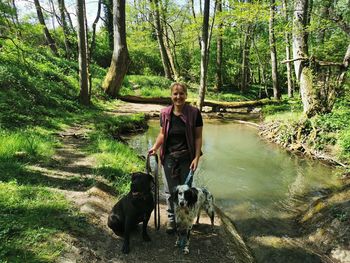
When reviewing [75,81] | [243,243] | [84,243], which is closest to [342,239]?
[243,243]

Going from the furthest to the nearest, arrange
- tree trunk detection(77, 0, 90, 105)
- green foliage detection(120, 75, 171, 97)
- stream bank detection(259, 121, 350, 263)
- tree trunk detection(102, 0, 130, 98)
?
green foliage detection(120, 75, 171, 97), tree trunk detection(102, 0, 130, 98), tree trunk detection(77, 0, 90, 105), stream bank detection(259, 121, 350, 263)

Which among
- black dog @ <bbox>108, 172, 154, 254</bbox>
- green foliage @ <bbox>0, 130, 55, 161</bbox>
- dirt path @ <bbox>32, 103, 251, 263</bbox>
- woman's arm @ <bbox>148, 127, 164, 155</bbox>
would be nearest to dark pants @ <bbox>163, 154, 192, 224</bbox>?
woman's arm @ <bbox>148, 127, 164, 155</bbox>

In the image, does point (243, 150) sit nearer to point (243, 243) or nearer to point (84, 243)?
point (243, 243)

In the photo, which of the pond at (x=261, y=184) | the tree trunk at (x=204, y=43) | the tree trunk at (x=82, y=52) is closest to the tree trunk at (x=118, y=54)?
the tree trunk at (x=82, y=52)

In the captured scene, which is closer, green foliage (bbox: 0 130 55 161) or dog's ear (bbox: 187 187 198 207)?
dog's ear (bbox: 187 187 198 207)

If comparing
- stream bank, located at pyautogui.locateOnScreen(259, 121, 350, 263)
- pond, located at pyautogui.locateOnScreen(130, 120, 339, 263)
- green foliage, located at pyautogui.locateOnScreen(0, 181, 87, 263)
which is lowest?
pond, located at pyautogui.locateOnScreen(130, 120, 339, 263)

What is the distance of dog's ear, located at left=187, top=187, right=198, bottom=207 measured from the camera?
4.01 metres

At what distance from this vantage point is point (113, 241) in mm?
4316

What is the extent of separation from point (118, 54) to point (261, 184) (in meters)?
11.1

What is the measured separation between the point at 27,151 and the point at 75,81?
10044 mm

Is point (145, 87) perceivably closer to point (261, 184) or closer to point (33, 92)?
point (33, 92)

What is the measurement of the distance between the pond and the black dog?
220 centimetres

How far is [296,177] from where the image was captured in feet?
30.1

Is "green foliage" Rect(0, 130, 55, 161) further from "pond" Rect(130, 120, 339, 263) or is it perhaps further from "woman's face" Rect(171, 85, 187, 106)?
"woman's face" Rect(171, 85, 187, 106)
